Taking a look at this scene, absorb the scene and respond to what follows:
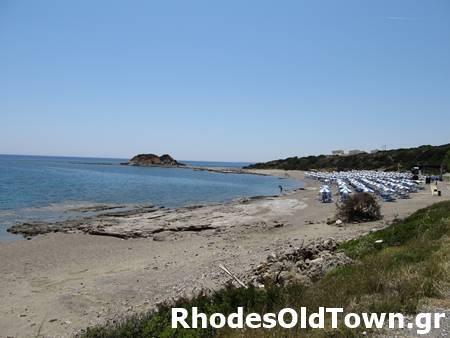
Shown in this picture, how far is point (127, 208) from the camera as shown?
34.1 metres

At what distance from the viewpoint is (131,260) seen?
16766mm

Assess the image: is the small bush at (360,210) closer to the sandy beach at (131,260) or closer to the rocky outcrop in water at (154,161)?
the sandy beach at (131,260)

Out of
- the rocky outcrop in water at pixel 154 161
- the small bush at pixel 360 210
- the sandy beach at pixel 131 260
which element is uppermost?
the rocky outcrop in water at pixel 154 161

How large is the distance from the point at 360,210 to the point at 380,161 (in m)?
81.5

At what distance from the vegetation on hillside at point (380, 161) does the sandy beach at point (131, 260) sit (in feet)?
138

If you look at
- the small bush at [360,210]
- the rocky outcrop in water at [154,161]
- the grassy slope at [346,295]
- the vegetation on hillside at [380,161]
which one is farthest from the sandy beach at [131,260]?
the rocky outcrop in water at [154,161]

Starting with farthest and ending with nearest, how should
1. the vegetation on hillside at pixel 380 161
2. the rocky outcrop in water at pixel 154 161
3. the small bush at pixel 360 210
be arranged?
1. the rocky outcrop in water at pixel 154 161
2. the vegetation on hillside at pixel 380 161
3. the small bush at pixel 360 210

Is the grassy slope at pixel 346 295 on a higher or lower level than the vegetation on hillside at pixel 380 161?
lower

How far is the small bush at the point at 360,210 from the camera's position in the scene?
2167 cm

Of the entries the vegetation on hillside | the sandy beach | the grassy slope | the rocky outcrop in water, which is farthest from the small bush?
the rocky outcrop in water

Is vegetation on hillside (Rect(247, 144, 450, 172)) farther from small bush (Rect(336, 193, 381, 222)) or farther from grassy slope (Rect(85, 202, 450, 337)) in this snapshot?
grassy slope (Rect(85, 202, 450, 337))

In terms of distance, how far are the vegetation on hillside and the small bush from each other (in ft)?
129

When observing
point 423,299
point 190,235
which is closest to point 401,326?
point 423,299

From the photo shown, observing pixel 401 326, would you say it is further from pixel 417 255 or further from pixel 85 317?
pixel 85 317
